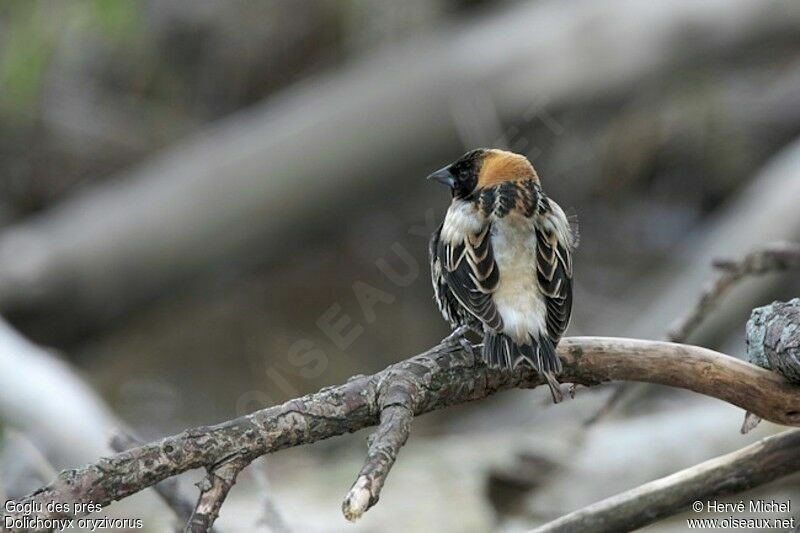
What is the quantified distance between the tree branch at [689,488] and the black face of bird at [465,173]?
129 centimetres

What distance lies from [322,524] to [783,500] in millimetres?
2125

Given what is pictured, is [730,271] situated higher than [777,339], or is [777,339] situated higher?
[777,339]

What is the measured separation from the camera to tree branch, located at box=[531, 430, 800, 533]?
110 inches

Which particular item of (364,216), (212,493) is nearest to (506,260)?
(212,493)

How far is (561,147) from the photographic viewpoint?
8.28 m

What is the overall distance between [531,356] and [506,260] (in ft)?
1.84

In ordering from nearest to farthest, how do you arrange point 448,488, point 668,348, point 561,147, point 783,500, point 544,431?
point 668,348
point 783,500
point 448,488
point 544,431
point 561,147

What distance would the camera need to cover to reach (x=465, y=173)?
3785mm

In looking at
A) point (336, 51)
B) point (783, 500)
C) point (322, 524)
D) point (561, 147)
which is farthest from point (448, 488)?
point (336, 51)

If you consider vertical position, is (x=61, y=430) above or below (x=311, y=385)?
above

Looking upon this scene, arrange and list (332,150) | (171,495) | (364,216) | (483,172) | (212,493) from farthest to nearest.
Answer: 1. (364,216)
2. (332,150)
3. (483,172)
4. (171,495)
5. (212,493)

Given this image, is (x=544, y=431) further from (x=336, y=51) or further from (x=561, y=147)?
(x=336, y=51)

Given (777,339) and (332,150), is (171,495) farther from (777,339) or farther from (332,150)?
(332,150)

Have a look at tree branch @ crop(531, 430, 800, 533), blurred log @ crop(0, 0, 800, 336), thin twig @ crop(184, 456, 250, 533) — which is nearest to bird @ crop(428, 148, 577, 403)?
tree branch @ crop(531, 430, 800, 533)
